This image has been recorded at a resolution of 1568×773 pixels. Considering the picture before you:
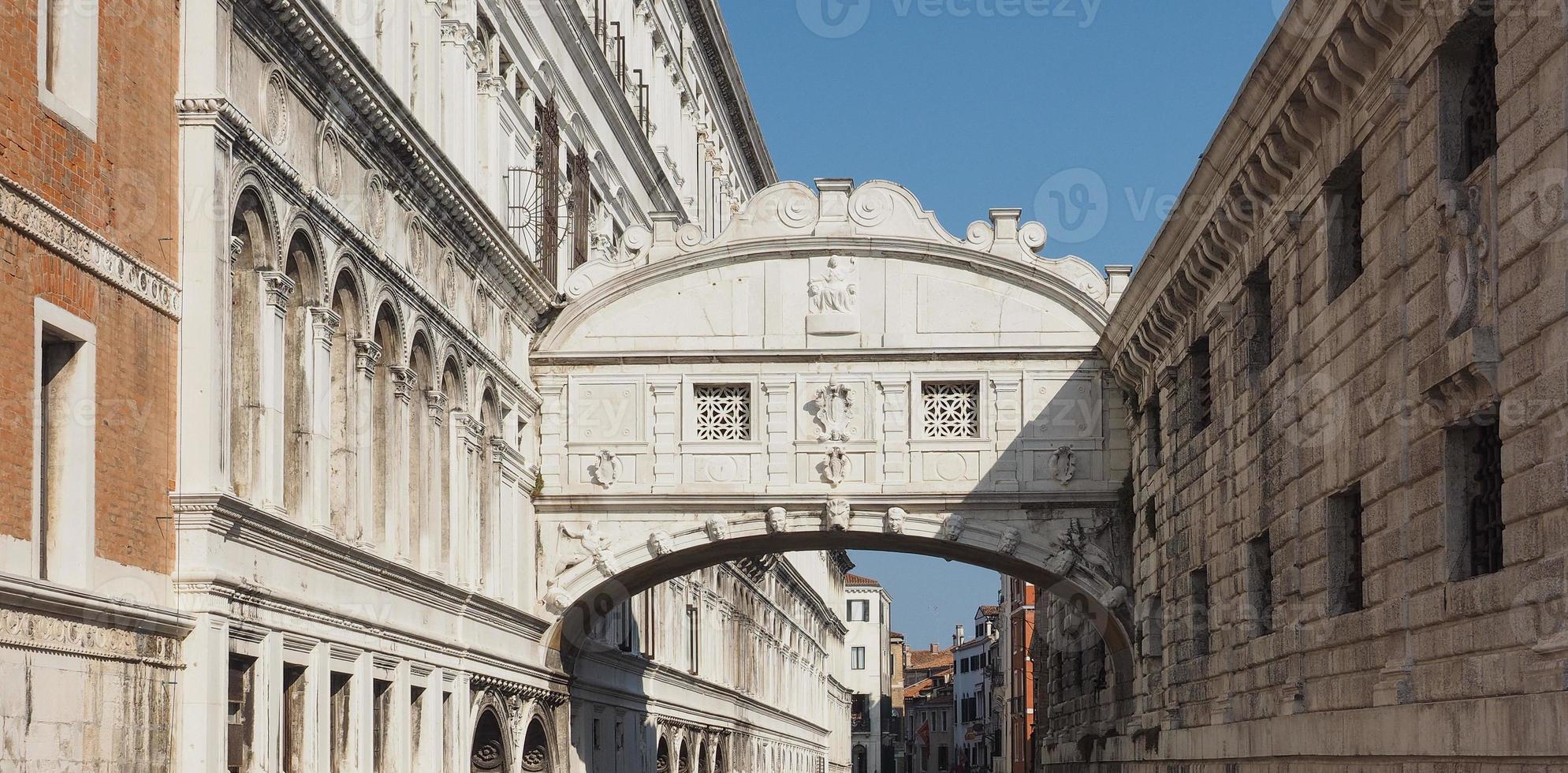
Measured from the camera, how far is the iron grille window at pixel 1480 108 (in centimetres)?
1455

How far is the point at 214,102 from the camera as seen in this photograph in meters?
17.4

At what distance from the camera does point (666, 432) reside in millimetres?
30516

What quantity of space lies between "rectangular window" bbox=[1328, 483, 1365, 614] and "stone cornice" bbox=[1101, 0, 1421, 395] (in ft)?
9.77

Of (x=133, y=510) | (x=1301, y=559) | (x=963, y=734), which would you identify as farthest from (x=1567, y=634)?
(x=963, y=734)

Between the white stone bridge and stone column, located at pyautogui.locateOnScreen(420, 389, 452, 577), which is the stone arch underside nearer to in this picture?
the white stone bridge

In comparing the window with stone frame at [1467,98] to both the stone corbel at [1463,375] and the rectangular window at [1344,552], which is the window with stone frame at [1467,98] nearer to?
the stone corbel at [1463,375]

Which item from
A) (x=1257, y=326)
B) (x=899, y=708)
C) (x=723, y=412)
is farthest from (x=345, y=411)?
(x=899, y=708)

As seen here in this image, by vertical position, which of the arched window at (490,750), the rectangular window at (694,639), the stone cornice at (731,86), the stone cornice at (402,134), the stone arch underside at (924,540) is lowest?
the arched window at (490,750)

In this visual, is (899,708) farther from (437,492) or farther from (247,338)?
(247,338)

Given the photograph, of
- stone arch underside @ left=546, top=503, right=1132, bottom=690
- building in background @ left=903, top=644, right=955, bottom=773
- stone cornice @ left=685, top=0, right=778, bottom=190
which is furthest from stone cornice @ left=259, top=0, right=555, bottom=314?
building in background @ left=903, top=644, right=955, bottom=773

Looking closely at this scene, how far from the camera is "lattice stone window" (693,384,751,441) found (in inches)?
1206

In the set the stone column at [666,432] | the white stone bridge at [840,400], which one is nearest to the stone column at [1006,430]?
the white stone bridge at [840,400]

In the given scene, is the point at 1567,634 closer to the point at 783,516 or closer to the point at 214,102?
the point at 214,102

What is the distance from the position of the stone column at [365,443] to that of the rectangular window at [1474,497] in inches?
447
